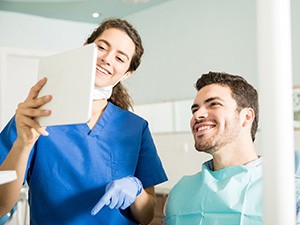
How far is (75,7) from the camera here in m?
4.52

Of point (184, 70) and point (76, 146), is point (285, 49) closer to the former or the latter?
point (76, 146)

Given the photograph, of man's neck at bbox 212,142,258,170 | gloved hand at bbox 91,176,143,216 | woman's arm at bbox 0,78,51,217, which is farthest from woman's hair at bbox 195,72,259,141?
woman's arm at bbox 0,78,51,217

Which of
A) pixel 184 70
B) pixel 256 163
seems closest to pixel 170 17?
pixel 184 70

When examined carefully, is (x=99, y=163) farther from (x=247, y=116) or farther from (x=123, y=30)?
(x=247, y=116)

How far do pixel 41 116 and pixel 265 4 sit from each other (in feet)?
1.79

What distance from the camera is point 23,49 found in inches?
182

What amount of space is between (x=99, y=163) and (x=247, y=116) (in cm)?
57

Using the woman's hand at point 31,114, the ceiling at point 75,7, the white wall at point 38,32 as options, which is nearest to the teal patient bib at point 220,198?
the woman's hand at point 31,114

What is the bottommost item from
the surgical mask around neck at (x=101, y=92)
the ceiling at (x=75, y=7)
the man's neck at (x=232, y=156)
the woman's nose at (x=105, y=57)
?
the man's neck at (x=232, y=156)

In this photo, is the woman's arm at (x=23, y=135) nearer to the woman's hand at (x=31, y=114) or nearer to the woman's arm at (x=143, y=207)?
the woman's hand at (x=31, y=114)

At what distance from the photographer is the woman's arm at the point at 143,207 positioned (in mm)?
1260

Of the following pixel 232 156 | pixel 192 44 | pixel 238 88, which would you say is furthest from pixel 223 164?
pixel 192 44

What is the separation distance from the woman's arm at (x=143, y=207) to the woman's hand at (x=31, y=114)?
1.45 feet

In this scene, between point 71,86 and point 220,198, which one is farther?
point 220,198
